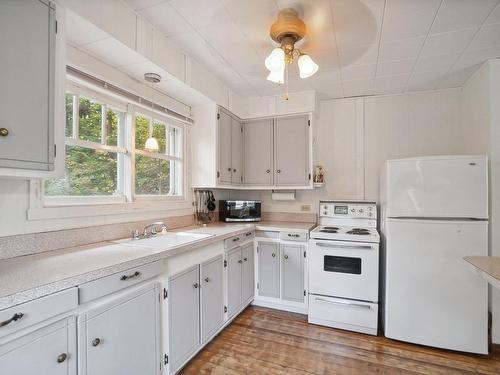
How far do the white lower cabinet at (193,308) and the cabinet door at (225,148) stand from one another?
0.97 metres

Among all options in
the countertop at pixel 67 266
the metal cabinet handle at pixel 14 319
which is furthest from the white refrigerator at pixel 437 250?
the metal cabinet handle at pixel 14 319

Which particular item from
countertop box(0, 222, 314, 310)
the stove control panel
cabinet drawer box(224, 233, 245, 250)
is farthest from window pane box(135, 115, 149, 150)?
the stove control panel

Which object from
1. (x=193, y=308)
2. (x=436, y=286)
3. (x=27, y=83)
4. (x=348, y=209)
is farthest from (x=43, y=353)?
(x=348, y=209)

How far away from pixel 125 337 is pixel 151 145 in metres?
1.53

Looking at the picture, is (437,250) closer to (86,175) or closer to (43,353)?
(43,353)

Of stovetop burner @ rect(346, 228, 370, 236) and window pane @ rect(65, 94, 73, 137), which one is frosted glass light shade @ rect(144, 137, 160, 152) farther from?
stovetop burner @ rect(346, 228, 370, 236)

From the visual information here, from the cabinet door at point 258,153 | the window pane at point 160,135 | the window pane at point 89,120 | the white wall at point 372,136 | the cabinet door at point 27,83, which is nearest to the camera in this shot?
the cabinet door at point 27,83

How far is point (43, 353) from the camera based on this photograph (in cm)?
104

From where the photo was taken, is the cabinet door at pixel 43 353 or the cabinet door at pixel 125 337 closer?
the cabinet door at pixel 43 353

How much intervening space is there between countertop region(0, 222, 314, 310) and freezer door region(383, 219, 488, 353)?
5.67 ft

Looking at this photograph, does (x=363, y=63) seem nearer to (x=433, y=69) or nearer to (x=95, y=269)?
(x=433, y=69)

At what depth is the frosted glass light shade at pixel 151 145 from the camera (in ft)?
7.73

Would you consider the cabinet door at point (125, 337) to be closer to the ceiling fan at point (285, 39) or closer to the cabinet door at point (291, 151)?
the ceiling fan at point (285, 39)

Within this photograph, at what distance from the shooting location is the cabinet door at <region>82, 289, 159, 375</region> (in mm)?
1241
